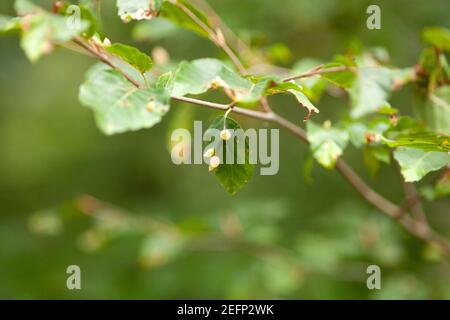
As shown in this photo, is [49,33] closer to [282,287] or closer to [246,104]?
[246,104]

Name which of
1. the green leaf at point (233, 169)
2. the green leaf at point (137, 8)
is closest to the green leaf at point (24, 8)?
the green leaf at point (137, 8)

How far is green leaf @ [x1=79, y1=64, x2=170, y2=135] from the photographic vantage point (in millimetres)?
771

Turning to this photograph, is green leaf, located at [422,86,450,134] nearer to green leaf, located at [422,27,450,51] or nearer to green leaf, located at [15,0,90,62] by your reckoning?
green leaf, located at [422,27,450,51]

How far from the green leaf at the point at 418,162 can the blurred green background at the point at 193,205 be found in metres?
0.46

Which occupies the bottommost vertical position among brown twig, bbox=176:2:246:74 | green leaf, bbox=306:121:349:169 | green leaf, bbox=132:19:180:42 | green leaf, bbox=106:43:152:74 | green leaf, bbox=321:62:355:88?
green leaf, bbox=306:121:349:169

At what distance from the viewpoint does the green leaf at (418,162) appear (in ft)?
3.30

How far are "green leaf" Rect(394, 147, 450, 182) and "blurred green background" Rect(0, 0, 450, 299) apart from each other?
461 millimetres

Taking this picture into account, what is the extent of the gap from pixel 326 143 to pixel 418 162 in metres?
0.18

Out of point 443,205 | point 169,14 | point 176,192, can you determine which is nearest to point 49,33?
point 169,14

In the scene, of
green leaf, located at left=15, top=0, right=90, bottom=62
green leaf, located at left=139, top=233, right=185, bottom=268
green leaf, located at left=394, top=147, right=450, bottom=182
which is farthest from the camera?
green leaf, located at left=139, top=233, right=185, bottom=268

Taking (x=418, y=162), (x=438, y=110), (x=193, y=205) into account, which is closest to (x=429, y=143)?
(x=418, y=162)

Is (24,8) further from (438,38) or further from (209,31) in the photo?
(438,38)

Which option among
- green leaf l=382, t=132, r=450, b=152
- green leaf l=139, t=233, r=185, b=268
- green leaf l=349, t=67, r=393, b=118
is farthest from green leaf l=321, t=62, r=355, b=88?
green leaf l=139, t=233, r=185, b=268

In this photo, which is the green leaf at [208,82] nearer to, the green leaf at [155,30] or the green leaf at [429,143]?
the green leaf at [429,143]
